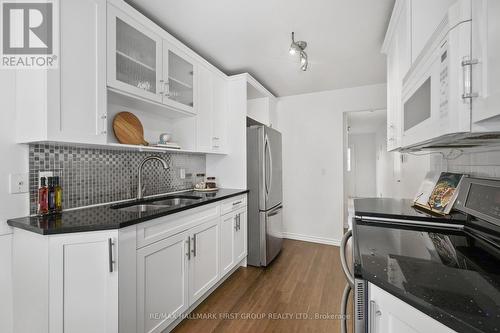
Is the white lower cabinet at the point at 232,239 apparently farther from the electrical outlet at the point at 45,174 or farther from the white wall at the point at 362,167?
the white wall at the point at 362,167

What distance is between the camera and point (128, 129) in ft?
5.99

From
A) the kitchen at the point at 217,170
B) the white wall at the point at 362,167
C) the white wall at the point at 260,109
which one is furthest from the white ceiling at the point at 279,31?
the white wall at the point at 362,167

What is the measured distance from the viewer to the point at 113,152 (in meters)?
1.79

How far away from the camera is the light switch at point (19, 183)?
4.08ft

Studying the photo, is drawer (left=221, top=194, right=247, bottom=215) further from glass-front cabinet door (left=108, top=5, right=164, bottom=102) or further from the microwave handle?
the microwave handle

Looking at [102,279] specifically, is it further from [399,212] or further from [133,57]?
[399,212]

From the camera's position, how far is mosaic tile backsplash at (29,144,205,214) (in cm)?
138

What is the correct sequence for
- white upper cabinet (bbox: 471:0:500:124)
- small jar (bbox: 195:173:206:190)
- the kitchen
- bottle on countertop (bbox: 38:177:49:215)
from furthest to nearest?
small jar (bbox: 195:173:206:190) < bottle on countertop (bbox: 38:177:49:215) < the kitchen < white upper cabinet (bbox: 471:0:500:124)

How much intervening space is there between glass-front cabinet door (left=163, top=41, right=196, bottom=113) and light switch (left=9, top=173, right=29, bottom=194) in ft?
3.40

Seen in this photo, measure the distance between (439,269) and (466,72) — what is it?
62cm

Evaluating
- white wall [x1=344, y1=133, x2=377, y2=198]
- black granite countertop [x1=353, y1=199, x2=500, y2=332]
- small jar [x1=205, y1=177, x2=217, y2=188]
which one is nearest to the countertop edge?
black granite countertop [x1=353, y1=199, x2=500, y2=332]

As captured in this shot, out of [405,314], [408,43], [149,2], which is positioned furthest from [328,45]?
[405,314]

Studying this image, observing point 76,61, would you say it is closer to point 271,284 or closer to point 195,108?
point 195,108

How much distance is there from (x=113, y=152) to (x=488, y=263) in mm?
2211
